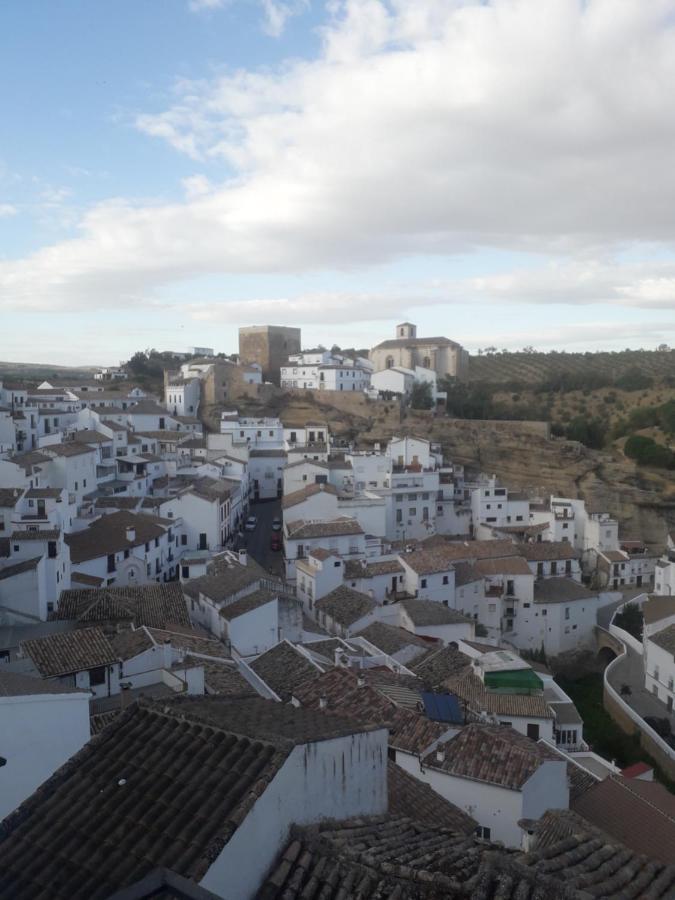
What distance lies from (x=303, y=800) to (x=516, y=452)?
36.8 metres

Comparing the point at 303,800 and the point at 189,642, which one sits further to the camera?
the point at 189,642

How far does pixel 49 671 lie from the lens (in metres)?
12.5

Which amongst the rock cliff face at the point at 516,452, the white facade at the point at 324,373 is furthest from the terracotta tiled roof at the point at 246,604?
the white facade at the point at 324,373

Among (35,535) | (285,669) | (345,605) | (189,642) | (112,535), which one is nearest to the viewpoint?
(189,642)

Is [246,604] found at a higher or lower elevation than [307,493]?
lower

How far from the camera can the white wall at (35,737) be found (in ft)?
23.7

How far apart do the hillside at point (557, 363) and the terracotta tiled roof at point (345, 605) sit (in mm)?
46844

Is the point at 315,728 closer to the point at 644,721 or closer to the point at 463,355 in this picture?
the point at 644,721

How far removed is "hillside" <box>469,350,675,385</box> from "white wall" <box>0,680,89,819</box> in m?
61.4

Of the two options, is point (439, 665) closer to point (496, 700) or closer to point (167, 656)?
point (496, 700)

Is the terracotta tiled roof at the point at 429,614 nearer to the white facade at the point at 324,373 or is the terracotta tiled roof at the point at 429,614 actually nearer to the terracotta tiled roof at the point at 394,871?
the terracotta tiled roof at the point at 394,871

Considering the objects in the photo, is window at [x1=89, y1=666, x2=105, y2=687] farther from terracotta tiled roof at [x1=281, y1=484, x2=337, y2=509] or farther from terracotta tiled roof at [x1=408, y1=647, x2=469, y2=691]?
terracotta tiled roof at [x1=281, y1=484, x2=337, y2=509]

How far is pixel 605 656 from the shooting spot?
25.9 meters

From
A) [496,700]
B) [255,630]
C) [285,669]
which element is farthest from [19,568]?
[496,700]
